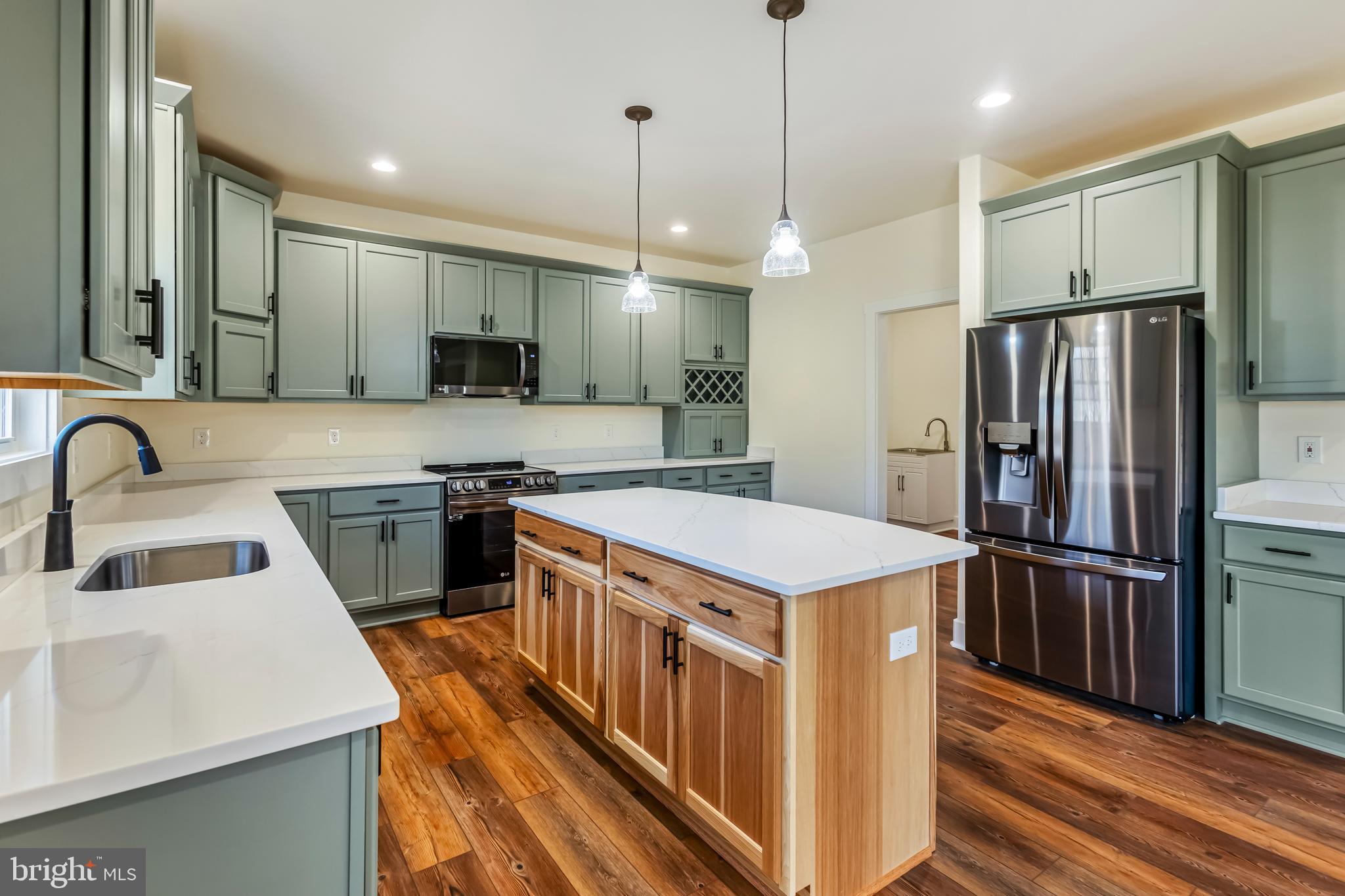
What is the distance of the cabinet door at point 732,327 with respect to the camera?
220 inches

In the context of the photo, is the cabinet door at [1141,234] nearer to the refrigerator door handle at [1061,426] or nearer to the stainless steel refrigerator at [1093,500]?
the stainless steel refrigerator at [1093,500]

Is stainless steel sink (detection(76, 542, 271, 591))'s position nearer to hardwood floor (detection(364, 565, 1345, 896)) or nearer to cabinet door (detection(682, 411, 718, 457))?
hardwood floor (detection(364, 565, 1345, 896))

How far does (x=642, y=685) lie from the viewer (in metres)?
2.08

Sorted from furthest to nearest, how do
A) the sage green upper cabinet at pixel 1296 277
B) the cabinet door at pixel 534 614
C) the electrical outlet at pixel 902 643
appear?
the cabinet door at pixel 534 614 < the sage green upper cabinet at pixel 1296 277 < the electrical outlet at pixel 902 643

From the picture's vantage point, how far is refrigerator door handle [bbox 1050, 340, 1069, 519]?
9.34 ft

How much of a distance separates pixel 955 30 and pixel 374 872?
2.90 metres

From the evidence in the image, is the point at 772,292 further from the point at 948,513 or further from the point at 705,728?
the point at 705,728

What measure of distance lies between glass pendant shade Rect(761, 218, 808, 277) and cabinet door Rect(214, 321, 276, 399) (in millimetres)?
2840

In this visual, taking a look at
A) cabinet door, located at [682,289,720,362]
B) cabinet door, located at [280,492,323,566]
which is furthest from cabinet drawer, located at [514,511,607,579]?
cabinet door, located at [682,289,720,362]

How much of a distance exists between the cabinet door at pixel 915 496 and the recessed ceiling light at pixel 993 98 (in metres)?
4.46

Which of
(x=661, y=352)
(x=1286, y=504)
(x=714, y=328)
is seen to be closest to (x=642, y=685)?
(x=1286, y=504)

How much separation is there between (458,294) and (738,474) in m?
2.57

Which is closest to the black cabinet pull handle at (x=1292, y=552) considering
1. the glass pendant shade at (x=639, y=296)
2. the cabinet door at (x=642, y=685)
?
the cabinet door at (x=642, y=685)

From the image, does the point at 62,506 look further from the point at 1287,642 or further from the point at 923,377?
the point at 923,377
